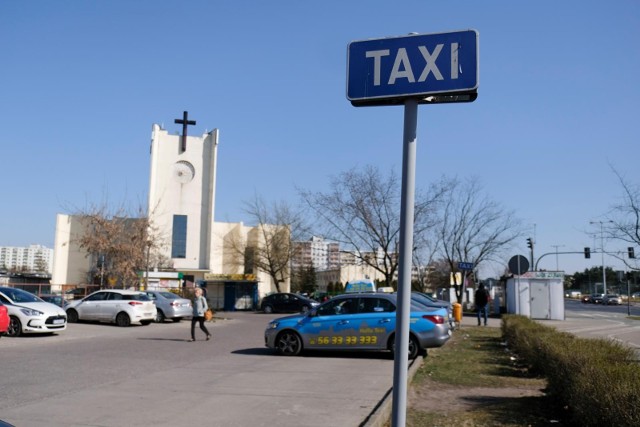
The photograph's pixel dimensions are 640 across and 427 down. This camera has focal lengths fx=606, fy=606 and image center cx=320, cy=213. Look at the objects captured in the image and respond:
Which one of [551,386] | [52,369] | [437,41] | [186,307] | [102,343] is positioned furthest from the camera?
[186,307]

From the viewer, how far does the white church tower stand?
5781cm

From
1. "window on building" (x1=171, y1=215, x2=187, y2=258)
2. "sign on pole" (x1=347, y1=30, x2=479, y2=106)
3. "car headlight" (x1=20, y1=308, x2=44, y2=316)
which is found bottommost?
"car headlight" (x1=20, y1=308, x2=44, y2=316)

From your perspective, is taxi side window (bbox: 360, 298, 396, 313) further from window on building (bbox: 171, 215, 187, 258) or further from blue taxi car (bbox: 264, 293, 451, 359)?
window on building (bbox: 171, 215, 187, 258)

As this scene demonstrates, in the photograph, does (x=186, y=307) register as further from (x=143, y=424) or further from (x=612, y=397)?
Result: (x=612, y=397)

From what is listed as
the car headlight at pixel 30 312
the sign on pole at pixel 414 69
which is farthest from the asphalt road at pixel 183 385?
the sign on pole at pixel 414 69

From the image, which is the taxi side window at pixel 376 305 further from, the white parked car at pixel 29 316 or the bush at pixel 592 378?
the white parked car at pixel 29 316

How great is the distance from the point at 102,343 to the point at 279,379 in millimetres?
9082

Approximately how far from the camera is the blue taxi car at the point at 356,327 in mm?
14492

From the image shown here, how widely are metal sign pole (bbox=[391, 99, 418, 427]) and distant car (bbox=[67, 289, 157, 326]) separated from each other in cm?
2313

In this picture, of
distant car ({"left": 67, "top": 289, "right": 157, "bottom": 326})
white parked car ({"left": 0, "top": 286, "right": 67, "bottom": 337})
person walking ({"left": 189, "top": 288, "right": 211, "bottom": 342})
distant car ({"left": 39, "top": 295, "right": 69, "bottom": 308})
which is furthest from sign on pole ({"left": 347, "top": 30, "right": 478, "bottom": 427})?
distant car ({"left": 39, "top": 295, "right": 69, "bottom": 308})

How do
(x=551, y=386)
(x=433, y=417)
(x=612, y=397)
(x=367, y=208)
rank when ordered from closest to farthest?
(x=612, y=397) → (x=433, y=417) → (x=551, y=386) → (x=367, y=208)

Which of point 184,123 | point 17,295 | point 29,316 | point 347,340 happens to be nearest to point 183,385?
point 347,340

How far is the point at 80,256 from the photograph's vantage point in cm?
6166

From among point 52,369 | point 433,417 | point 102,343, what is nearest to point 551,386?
point 433,417
